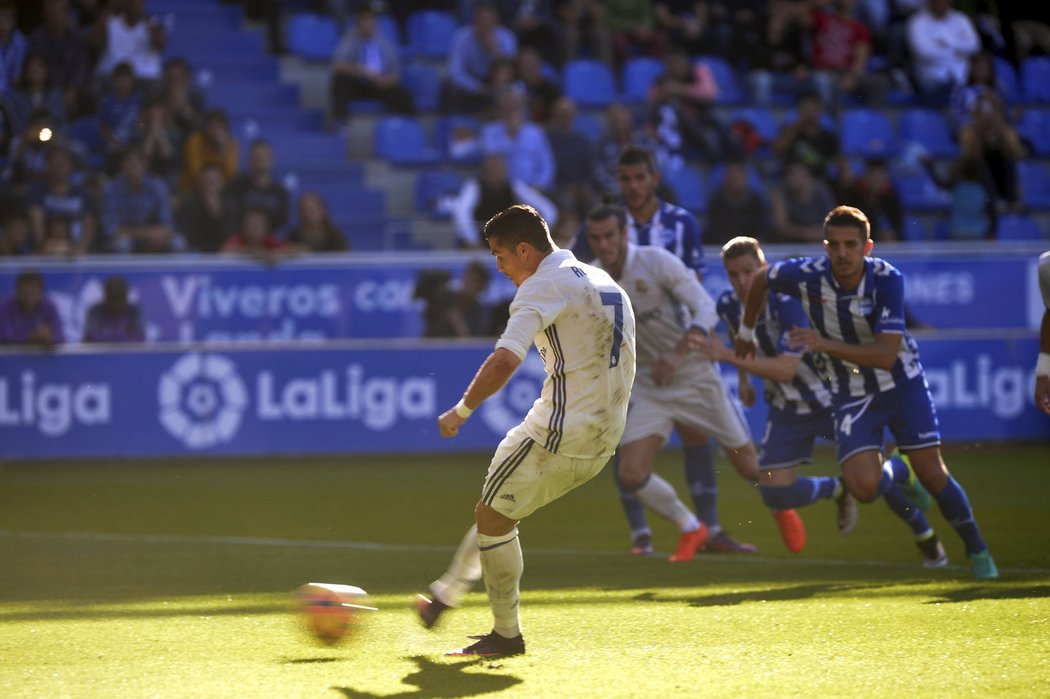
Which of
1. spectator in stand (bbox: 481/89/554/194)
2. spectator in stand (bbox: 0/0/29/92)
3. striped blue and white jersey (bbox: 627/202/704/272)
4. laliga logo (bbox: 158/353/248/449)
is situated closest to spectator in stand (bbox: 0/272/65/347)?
laliga logo (bbox: 158/353/248/449)

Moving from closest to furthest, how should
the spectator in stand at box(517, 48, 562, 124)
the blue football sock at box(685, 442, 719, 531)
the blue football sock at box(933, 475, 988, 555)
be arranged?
the blue football sock at box(933, 475, 988, 555)
the blue football sock at box(685, 442, 719, 531)
the spectator in stand at box(517, 48, 562, 124)

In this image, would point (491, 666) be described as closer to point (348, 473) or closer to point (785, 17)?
point (348, 473)

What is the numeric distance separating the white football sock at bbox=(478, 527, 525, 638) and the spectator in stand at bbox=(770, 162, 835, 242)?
10.6 meters

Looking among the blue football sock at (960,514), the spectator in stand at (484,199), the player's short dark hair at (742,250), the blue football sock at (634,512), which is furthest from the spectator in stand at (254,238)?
the blue football sock at (960,514)

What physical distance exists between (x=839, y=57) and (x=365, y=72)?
622 cm

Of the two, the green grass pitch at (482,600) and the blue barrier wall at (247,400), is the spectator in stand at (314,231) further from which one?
the green grass pitch at (482,600)

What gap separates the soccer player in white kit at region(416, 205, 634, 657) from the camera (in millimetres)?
5797

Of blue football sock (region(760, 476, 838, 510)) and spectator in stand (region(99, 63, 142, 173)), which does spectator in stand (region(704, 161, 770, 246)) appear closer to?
spectator in stand (region(99, 63, 142, 173))

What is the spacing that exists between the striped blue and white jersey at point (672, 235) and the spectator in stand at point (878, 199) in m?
8.08

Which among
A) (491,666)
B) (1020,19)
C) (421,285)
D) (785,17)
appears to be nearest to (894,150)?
(785,17)

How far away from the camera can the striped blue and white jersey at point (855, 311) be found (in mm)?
7590

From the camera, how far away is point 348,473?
1277cm

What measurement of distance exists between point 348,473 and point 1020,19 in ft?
43.6

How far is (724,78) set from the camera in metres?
19.1
